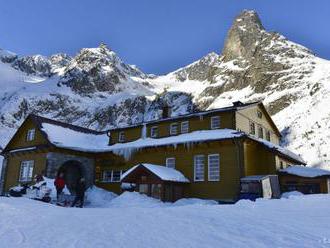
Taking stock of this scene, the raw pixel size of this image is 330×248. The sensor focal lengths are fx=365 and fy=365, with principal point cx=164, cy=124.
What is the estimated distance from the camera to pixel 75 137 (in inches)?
1277

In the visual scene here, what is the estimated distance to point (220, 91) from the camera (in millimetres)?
88438

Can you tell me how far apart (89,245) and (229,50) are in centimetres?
10435

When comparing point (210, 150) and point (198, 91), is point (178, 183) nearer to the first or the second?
point (210, 150)

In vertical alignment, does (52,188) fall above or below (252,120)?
below

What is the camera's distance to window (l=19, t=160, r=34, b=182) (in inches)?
1186

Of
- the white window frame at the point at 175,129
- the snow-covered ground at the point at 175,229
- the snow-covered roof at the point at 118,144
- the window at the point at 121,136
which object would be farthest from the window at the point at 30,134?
the snow-covered ground at the point at 175,229

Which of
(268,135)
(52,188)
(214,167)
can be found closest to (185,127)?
(214,167)

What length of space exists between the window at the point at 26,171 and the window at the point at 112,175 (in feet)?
19.7

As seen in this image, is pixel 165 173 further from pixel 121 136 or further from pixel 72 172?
pixel 72 172

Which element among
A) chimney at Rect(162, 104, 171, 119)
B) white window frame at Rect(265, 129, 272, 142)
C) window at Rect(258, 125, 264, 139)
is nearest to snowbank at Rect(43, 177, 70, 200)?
chimney at Rect(162, 104, 171, 119)

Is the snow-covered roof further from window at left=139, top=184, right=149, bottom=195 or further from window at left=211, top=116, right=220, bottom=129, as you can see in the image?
window at left=139, top=184, right=149, bottom=195

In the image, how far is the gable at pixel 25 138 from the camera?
30.2m

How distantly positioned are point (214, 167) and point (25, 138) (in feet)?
57.3

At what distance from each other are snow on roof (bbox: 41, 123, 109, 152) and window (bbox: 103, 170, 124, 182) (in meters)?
2.18
